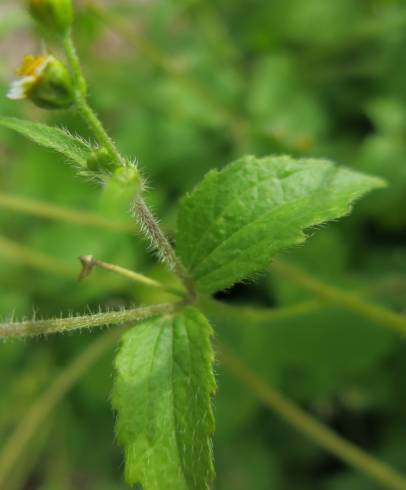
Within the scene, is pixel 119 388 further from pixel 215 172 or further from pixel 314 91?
pixel 314 91

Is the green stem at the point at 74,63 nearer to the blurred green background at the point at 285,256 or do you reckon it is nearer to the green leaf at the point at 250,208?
the green leaf at the point at 250,208

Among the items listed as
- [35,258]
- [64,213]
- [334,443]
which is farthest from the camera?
[35,258]

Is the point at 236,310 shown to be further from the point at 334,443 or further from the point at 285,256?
the point at 285,256

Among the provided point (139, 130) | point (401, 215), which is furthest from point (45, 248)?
point (401, 215)

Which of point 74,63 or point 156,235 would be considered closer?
point 74,63

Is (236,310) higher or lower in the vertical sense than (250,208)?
lower

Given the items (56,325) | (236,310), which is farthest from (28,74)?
(236,310)

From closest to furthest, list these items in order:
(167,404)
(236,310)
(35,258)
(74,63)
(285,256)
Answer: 1. (74,63)
2. (167,404)
3. (236,310)
4. (35,258)
5. (285,256)

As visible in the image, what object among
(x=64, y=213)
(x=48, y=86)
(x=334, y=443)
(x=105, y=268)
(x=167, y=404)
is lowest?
(x=334, y=443)
